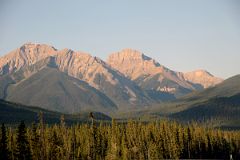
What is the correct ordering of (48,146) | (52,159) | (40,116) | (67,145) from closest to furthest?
1. (40,116)
2. (52,159)
3. (48,146)
4. (67,145)

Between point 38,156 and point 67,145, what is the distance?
37713mm

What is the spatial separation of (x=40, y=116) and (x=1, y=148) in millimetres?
20455

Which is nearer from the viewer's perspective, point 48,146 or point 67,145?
point 48,146

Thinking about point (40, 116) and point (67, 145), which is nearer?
point (40, 116)

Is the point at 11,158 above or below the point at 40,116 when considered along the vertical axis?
below

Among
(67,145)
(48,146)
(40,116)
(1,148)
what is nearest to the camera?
(40,116)

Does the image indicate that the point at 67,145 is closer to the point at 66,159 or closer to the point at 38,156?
the point at 66,159

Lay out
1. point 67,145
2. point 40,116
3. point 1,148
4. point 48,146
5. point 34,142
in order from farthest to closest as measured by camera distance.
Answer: point 67,145 → point 48,146 → point 34,142 → point 1,148 → point 40,116

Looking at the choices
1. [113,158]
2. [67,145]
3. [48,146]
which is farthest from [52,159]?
[113,158]

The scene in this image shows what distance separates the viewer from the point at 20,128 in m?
139

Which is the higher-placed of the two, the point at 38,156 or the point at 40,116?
the point at 40,116

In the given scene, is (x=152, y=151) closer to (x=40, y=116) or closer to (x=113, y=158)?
(x=113, y=158)

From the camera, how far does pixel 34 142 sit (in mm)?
158250

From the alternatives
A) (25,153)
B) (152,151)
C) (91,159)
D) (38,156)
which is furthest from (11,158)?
(152,151)
